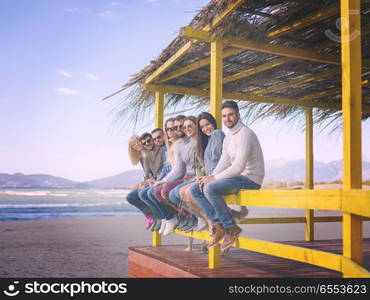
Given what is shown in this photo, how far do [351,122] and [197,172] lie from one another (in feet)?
7.25

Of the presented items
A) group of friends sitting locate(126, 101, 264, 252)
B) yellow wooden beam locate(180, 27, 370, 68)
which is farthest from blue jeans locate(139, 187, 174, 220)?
yellow wooden beam locate(180, 27, 370, 68)

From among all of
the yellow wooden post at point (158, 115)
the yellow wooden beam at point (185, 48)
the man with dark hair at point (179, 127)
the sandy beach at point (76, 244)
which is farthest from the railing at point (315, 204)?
the sandy beach at point (76, 244)

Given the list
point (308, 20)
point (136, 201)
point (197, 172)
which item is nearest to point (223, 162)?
point (197, 172)

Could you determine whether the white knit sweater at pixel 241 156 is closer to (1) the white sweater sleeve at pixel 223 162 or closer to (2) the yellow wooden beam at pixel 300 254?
(1) the white sweater sleeve at pixel 223 162

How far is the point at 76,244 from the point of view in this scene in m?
16.7

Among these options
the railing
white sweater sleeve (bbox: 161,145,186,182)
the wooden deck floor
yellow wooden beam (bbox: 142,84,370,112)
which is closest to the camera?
the railing

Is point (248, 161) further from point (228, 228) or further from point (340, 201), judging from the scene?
point (340, 201)

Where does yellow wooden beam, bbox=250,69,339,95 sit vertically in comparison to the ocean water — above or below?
above

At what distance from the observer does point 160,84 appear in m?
6.61

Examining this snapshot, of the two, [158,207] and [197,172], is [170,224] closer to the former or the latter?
[158,207]

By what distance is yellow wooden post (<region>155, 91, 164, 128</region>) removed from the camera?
6.62 meters

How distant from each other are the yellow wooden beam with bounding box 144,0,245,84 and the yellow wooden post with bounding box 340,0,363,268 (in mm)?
1256

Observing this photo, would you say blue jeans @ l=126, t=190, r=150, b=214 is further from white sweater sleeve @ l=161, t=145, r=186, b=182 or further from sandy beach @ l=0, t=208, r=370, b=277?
sandy beach @ l=0, t=208, r=370, b=277

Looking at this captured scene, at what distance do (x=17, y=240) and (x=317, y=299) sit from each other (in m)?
15.3
